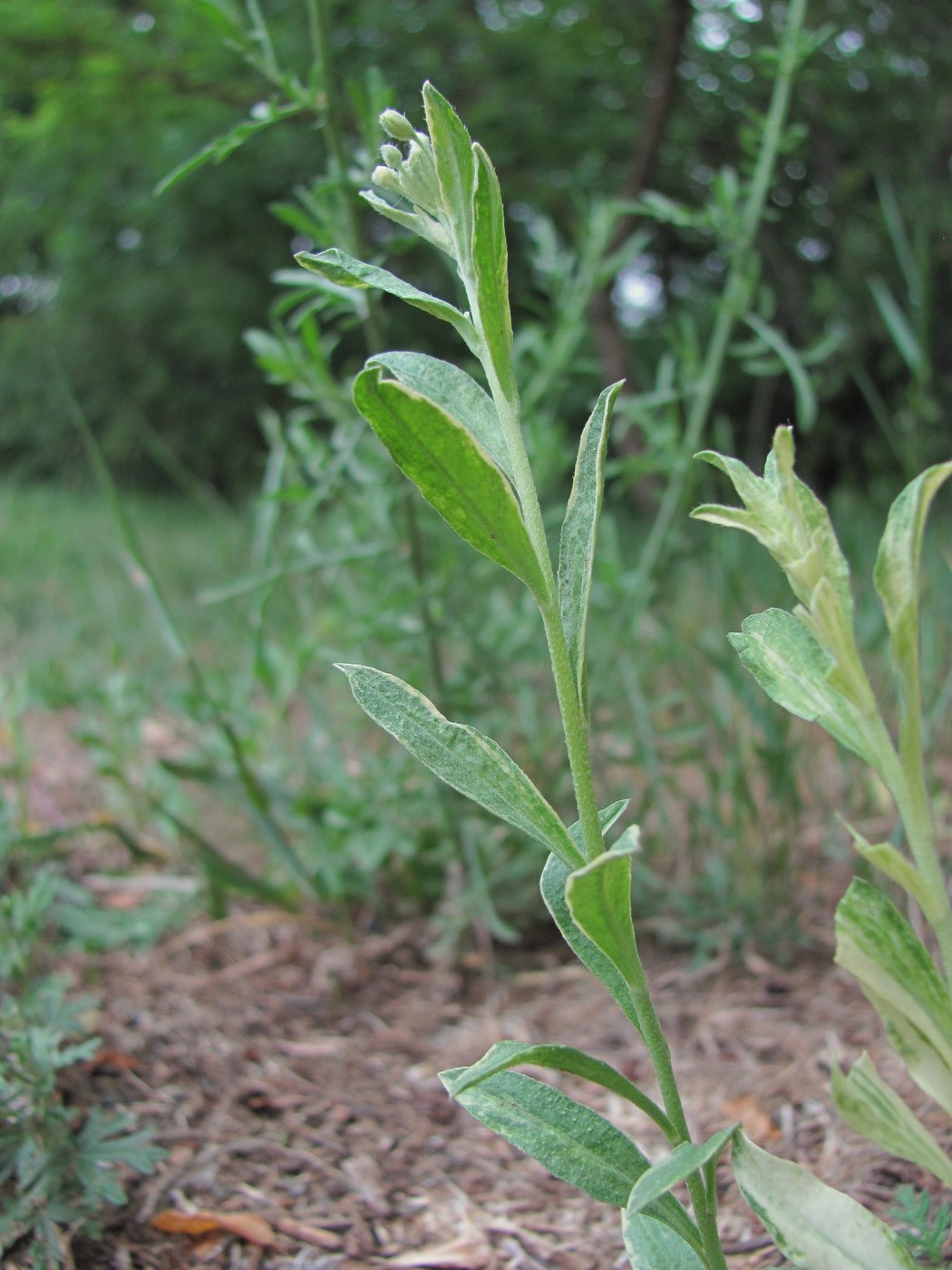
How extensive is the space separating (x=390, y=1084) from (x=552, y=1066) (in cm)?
67

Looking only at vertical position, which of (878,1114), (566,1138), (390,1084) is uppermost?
(878,1114)

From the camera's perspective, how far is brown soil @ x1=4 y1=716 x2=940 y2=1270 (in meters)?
0.90

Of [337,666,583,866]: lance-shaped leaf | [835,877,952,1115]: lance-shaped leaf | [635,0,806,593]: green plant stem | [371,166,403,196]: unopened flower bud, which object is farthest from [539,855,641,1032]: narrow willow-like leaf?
[635,0,806,593]: green plant stem

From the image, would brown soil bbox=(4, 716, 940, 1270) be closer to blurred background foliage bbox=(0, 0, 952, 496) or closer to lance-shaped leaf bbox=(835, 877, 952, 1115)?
lance-shaped leaf bbox=(835, 877, 952, 1115)

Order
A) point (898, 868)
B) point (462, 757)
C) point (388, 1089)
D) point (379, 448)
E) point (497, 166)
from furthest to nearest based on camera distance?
point (497, 166)
point (379, 448)
point (388, 1089)
point (462, 757)
point (898, 868)

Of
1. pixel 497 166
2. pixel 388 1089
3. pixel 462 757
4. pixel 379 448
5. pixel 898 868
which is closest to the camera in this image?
pixel 898 868

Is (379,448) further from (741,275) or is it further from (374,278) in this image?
(374,278)

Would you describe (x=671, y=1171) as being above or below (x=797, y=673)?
below

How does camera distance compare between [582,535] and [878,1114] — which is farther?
[582,535]

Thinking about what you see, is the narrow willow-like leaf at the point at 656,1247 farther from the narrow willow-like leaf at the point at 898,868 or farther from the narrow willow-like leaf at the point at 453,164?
the narrow willow-like leaf at the point at 453,164

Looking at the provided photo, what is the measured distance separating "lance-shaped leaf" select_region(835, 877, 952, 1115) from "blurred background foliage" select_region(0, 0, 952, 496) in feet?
4.42

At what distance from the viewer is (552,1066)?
58 centimetres

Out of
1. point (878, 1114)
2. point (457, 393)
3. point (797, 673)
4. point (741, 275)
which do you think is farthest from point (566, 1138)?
point (741, 275)

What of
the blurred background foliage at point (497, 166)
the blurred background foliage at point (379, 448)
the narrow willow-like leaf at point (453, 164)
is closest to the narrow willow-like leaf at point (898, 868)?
the narrow willow-like leaf at point (453, 164)
